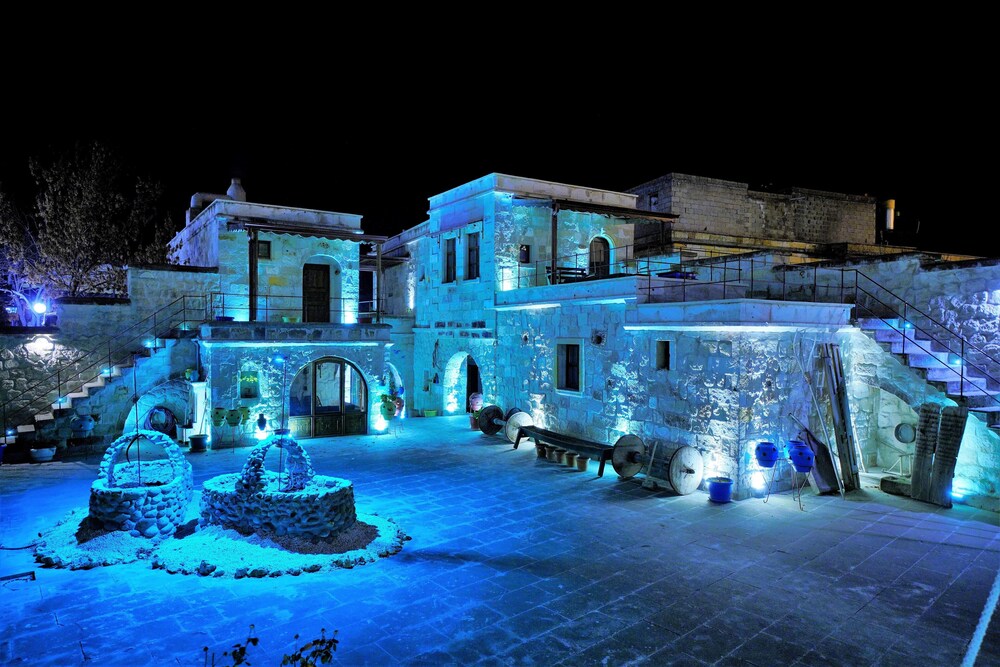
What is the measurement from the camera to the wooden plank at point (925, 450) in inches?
447

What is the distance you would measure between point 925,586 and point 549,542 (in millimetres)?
4995

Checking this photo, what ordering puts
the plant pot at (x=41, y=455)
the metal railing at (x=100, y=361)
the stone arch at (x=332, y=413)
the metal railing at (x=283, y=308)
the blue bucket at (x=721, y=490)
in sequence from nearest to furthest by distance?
the blue bucket at (x=721, y=490)
the plant pot at (x=41, y=455)
the metal railing at (x=100, y=361)
the stone arch at (x=332, y=413)
the metal railing at (x=283, y=308)

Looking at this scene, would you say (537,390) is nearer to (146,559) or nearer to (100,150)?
(146,559)

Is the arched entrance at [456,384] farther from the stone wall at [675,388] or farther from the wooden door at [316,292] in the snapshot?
the stone wall at [675,388]

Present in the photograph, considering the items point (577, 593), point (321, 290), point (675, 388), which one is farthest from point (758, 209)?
point (577, 593)

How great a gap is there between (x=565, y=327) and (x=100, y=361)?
44.8 feet

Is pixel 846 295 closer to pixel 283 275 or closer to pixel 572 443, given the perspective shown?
pixel 572 443

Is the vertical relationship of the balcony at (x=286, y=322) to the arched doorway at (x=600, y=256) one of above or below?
below

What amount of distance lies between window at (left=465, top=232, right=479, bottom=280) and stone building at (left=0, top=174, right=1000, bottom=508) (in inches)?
2.5

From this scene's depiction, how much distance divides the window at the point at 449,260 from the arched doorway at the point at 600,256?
4852mm

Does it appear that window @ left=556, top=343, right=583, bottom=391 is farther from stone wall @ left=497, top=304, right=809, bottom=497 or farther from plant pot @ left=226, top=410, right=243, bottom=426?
plant pot @ left=226, top=410, right=243, bottom=426

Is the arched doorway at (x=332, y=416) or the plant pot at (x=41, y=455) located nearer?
the plant pot at (x=41, y=455)

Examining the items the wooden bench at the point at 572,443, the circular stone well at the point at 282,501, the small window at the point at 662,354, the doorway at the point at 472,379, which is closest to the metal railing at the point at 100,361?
the circular stone well at the point at 282,501

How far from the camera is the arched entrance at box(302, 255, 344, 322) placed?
20906 mm
